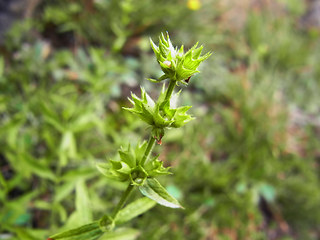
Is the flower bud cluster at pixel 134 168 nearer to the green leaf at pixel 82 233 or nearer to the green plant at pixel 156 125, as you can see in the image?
the green plant at pixel 156 125

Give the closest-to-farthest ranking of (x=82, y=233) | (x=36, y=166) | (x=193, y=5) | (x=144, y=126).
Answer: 1. (x=82, y=233)
2. (x=36, y=166)
3. (x=144, y=126)
4. (x=193, y=5)

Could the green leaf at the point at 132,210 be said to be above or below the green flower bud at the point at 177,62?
below

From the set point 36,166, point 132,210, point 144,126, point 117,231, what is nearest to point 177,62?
point 132,210

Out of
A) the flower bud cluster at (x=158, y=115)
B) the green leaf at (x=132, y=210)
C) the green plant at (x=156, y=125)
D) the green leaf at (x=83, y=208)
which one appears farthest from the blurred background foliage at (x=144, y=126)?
the flower bud cluster at (x=158, y=115)

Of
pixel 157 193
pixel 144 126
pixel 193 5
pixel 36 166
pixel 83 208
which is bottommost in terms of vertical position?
pixel 157 193

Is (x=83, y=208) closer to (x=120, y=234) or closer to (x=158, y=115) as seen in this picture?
(x=120, y=234)

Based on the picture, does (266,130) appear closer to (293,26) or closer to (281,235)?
(281,235)
